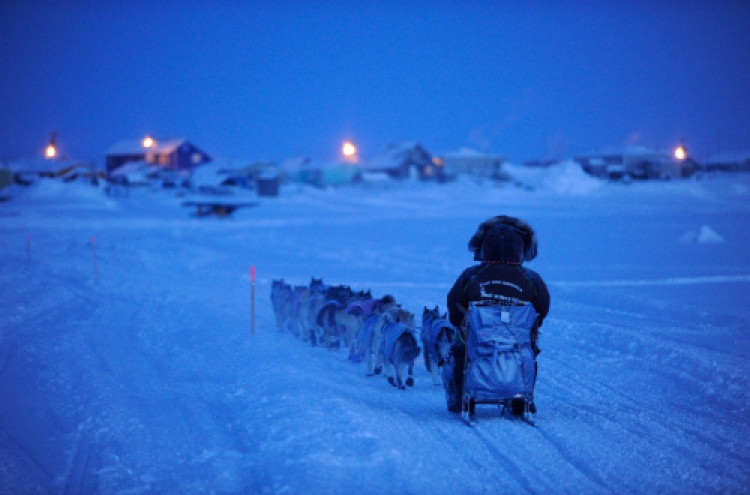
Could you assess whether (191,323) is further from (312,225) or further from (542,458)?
(312,225)

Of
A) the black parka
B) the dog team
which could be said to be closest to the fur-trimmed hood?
the black parka

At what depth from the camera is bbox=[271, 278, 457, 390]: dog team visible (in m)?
7.38

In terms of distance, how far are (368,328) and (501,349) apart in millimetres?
2893

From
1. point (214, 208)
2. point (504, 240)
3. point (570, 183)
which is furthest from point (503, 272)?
point (570, 183)

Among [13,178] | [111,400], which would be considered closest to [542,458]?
[111,400]

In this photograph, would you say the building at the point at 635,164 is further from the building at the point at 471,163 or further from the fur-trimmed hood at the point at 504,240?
the fur-trimmed hood at the point at 504,240

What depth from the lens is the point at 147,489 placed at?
4855mm

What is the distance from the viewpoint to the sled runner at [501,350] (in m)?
5.52

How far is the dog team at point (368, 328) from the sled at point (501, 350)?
2.28 feet

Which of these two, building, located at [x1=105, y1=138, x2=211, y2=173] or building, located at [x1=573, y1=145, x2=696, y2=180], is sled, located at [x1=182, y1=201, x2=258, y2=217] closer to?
building, located at [x1=105, y1=138, x2=211, y2=173]

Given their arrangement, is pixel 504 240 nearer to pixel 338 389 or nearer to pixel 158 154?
pixel 338 389

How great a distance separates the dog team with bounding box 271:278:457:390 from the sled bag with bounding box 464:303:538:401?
27.8 inches

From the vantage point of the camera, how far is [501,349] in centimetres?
551

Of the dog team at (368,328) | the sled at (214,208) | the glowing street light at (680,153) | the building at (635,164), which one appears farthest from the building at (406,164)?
the dog team at (368,328)
